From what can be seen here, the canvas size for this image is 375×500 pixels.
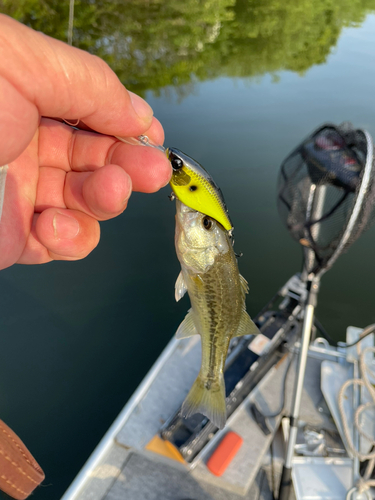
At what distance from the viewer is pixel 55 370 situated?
493cm

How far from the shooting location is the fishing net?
8.81ft

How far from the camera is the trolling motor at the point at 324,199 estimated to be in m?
2.70

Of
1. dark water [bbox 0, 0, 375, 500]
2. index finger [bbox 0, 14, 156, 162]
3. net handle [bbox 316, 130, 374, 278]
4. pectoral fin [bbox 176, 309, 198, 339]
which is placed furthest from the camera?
dark water [bbox 0, 0, 375, 500]

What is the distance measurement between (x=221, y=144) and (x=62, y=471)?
8779mm

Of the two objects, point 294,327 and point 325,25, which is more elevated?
point 325,25

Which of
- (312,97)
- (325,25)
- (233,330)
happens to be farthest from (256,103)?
(325,25)

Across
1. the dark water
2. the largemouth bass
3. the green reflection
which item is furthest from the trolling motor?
the green reflection

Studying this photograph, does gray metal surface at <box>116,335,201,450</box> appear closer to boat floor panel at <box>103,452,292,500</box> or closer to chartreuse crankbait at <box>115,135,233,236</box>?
boat floor panel at <box>103,452,292,500</box>

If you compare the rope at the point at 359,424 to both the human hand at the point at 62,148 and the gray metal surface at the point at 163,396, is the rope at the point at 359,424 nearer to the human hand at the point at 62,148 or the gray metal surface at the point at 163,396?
the gray metal surface at the point at 163,396

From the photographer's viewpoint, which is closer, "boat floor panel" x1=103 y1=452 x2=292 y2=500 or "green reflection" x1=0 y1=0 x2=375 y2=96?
"boat floor panel" x1=103 y1=452 x2=292 y2=500

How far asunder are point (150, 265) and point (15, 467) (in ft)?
15.4

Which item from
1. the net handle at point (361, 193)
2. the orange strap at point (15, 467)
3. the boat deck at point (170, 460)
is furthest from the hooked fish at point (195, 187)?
the boat deck at point (170, 460)

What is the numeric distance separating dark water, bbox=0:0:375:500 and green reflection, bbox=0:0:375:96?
14 cm

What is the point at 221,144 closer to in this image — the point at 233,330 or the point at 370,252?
the point at 370,252
